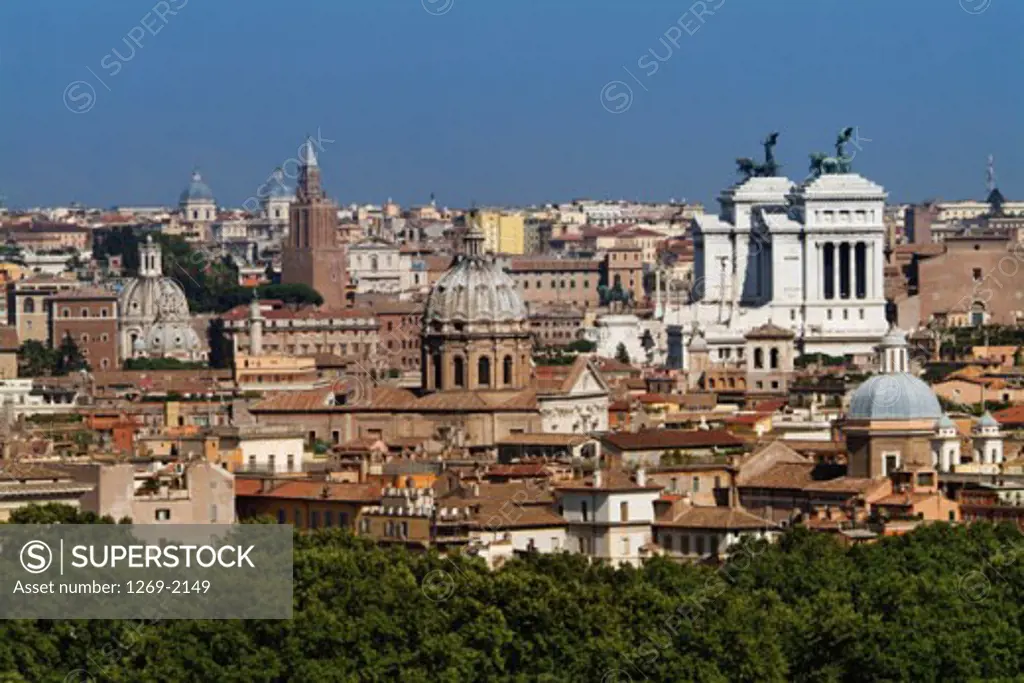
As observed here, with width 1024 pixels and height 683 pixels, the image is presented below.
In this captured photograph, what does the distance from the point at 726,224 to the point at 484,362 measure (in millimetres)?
50586

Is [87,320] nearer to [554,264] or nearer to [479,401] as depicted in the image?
[554,264]

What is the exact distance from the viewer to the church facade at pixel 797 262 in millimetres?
125438

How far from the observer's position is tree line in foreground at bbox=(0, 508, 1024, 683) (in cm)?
4309

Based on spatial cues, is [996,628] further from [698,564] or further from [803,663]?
[698,564]

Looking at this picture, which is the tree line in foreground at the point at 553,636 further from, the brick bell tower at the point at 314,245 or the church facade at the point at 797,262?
the brick bell tower at the point at 314,245

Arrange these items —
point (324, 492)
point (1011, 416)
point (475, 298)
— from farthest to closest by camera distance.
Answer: point (475, 298), point (1011, 416), point (324, 492)

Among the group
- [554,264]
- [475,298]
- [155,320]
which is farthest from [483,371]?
[554,264]

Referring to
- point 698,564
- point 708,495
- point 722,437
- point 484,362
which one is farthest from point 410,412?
point 698,564

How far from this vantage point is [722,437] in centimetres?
7000

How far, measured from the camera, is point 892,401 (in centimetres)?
6253

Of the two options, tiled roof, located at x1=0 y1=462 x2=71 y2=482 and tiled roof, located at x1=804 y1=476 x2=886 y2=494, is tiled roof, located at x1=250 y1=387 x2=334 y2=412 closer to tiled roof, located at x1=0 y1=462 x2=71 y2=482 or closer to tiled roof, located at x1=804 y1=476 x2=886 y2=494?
tiled roof, located at x1=0 y1=462 x2=71 y2=482

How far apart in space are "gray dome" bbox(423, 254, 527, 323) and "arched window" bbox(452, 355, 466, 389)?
0.69 meters

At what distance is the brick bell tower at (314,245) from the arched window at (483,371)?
81748 millimetres

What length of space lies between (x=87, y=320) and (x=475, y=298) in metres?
64.4
